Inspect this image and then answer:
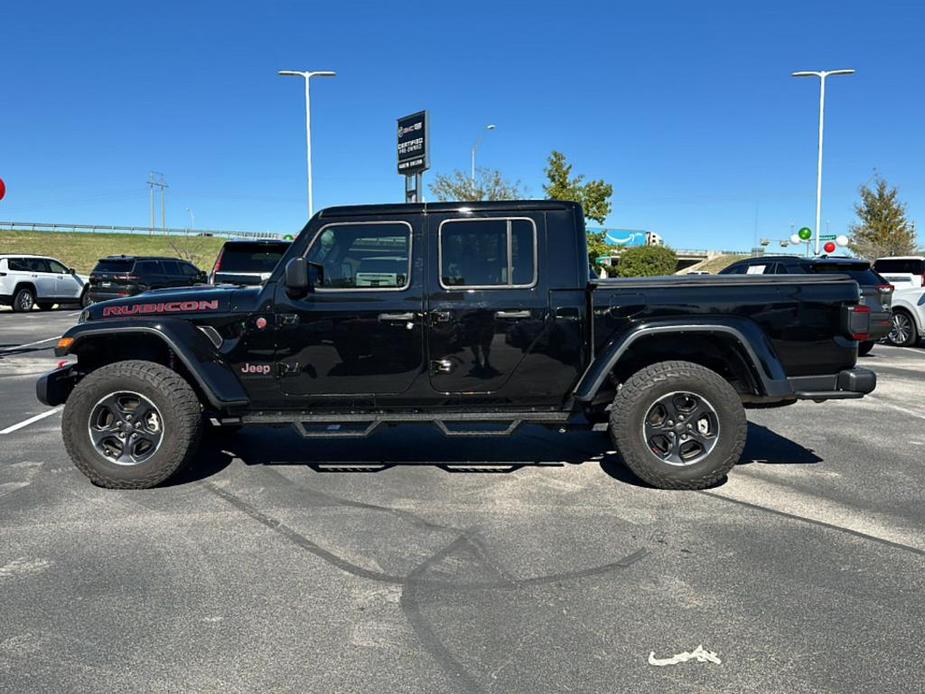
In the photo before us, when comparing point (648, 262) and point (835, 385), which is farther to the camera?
point (648, 262)

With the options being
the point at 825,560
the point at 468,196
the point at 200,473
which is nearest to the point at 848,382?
the point at 825,560

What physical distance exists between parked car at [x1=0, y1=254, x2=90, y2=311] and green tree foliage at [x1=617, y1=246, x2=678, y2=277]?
3749cm

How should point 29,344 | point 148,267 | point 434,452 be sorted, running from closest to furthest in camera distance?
point 434,452, point 29,344, point 148,267

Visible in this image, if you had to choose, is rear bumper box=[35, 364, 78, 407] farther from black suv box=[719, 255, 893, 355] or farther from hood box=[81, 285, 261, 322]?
black suv box=[719, 255, 893, 355]

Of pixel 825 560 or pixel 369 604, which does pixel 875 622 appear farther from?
pixel 369 604

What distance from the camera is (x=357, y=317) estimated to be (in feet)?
15.6

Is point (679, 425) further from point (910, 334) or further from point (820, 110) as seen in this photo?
point (820, 110)

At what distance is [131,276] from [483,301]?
61.2ft

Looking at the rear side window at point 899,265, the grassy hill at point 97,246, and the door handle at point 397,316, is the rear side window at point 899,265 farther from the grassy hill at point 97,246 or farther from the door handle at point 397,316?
the grassy hill at point 97,246

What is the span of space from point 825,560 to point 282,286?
12.1 ft

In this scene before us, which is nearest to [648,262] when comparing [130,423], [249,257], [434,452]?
[249,257]

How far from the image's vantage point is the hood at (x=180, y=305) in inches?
189

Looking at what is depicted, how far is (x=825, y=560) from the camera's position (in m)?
3.62

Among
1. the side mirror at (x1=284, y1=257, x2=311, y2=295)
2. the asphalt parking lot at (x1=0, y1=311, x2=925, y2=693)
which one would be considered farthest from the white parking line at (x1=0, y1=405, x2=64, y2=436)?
the side mirror at (x1=284, y1=257, x2=311, y2=295)
